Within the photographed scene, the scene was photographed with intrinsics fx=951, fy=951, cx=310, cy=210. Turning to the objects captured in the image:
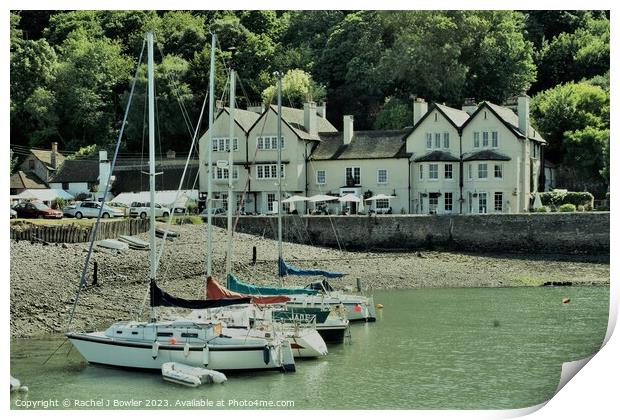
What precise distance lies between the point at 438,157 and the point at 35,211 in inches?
711

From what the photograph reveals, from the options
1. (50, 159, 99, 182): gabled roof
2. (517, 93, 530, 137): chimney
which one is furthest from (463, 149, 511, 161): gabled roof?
(50, 159, 99, 182): gabled roof

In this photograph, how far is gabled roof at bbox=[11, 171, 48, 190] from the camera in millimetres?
41500

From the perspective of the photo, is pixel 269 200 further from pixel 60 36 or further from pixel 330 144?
pixel 60 36

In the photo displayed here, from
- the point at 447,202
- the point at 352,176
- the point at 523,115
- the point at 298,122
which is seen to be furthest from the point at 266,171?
the point at 523,115

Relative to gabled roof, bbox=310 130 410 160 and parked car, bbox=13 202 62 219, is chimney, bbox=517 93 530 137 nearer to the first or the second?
gabled roof, bbox=310 130 410 160

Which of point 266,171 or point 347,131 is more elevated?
point 347,131

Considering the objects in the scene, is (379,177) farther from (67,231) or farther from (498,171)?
(67,231)

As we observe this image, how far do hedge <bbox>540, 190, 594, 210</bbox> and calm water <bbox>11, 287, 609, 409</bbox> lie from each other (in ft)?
48.2

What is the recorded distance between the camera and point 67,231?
31.0m

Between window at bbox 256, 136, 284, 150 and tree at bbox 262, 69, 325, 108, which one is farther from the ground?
tree at bbox 262, 69, 325, 108

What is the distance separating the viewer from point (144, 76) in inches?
2024

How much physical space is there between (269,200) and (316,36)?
46.8 ft

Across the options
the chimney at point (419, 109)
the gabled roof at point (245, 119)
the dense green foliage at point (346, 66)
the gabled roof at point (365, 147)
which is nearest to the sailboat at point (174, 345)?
the dense green foliage at point (346, 66)
